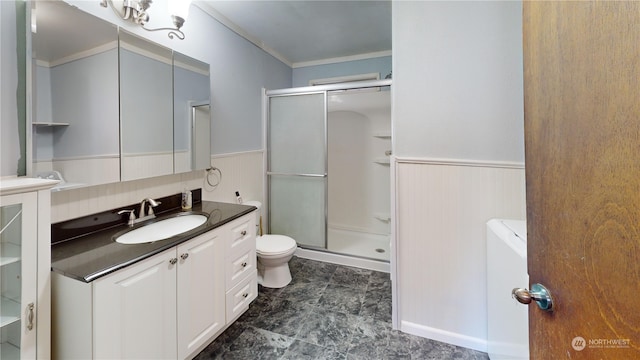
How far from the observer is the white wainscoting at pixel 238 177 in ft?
7.56

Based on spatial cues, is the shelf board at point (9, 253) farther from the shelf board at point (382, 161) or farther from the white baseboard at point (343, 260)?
the shelf board at point (382, 161)

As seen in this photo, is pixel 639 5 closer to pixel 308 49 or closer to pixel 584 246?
pixel 584 246

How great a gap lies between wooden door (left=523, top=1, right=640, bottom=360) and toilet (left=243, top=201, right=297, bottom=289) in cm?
186

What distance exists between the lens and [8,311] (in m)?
0.98

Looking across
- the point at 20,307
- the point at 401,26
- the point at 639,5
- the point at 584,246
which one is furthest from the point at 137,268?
the point at 401,26

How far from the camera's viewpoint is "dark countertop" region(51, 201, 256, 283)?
104 centimetres

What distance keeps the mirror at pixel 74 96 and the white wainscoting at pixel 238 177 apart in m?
0.82

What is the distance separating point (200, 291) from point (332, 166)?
2.38m

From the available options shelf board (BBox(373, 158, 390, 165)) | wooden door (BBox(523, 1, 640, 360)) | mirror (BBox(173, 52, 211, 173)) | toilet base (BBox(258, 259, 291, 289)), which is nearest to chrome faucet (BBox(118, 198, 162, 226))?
mirror (BBox(173, 52, 211, 173))

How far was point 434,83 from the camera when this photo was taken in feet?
5.40

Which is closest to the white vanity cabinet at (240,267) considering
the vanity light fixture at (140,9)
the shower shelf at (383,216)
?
the vanity light fixture at (140,9)

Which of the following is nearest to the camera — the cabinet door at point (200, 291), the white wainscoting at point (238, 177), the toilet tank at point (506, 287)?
the toilet tank at point (506, 287)

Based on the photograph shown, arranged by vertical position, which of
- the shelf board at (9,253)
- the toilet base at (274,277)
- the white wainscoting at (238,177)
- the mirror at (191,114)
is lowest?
the toilet base at (274,277)

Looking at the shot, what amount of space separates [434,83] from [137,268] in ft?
6.06
